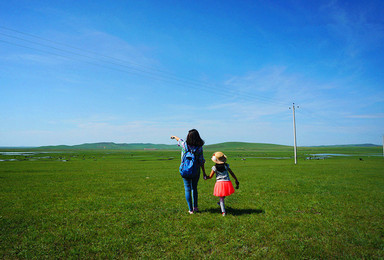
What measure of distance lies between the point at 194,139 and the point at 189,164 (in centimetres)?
87

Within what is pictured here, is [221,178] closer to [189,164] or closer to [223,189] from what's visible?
[223,189]

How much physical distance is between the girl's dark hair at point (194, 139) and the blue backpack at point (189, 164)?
0.65ft

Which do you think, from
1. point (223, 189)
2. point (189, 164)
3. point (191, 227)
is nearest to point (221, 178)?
point (223, 189)

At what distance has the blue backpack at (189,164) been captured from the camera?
7988 mm

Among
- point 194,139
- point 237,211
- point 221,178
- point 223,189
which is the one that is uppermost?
point 194,139

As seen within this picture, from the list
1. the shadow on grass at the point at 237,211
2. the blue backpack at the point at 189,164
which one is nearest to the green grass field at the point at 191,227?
the shadow on grass at the point at 237,211

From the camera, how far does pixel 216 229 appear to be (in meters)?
6.87

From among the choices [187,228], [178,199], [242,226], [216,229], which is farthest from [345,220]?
[178,199]

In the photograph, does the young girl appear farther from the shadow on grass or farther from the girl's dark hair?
the girl's dark hair

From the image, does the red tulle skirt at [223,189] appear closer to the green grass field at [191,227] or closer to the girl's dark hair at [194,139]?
the green grass field at [191,227]

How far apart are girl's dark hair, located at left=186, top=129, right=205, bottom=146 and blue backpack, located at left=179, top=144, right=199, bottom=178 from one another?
7.7 inches

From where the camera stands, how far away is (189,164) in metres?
8.05

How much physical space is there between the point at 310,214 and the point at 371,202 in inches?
157

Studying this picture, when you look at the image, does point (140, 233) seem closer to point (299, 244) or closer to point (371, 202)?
point (299, 244)
